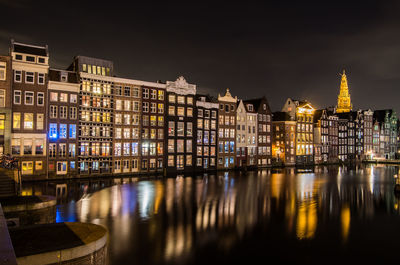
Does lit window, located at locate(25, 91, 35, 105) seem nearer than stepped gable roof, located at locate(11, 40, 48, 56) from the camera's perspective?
No

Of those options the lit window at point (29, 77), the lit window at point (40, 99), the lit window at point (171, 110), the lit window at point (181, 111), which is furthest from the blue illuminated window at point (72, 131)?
the lit window at point (181, 111)

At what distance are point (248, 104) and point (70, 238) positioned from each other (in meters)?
80.9

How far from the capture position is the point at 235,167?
86.7 m

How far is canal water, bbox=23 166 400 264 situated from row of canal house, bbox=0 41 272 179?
910 cm

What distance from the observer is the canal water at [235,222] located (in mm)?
21406

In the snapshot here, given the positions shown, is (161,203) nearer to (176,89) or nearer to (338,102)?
(176,89)

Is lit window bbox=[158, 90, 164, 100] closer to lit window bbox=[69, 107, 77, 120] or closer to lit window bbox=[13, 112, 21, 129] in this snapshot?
lit window bbox=[69, 107, 77, 120]

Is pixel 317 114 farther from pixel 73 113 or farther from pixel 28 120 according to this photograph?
pixel 28 120

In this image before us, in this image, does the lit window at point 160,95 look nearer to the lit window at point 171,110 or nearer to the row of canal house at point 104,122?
the row of canal house at point 104,122

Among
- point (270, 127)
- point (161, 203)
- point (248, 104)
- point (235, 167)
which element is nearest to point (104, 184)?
point (161, 203)

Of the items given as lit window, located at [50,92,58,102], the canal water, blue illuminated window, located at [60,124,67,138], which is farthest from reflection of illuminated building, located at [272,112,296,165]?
lit window, located at [50,92,58,102]

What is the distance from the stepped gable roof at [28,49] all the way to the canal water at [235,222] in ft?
75.4

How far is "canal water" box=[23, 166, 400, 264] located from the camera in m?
21.4

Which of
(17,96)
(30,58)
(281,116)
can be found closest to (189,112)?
(30,58)
